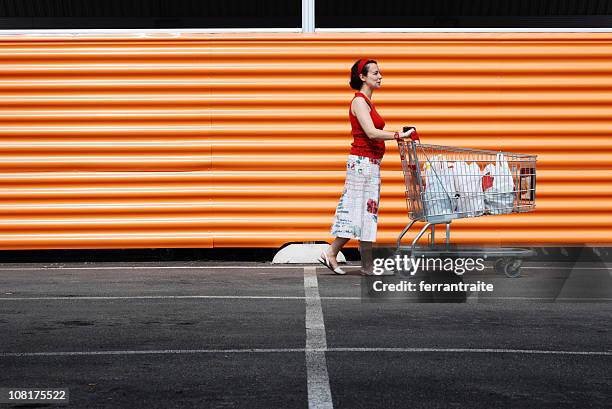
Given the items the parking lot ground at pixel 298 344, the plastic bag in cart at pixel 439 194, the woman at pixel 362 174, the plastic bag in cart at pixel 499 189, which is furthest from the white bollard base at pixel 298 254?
the plastic bag in cart at pixel 499 189

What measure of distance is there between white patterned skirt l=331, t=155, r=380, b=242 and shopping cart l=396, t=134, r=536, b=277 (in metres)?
0.30

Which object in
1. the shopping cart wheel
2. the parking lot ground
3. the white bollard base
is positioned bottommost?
the white bollard base

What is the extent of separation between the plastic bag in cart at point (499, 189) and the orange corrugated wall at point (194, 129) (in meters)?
1.41

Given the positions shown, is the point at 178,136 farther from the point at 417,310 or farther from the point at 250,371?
the point at 250,371

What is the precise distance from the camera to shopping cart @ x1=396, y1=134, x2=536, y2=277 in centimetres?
914

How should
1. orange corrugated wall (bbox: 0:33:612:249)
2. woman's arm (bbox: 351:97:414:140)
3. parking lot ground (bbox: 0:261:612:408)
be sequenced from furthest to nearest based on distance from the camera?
orange corrugated wall (bbox: 0:33:612:249), woman's arm (bbox: 351:97:414:140), parking lot ground (bbox: 0:261:612:408)

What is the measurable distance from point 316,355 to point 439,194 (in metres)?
3.70

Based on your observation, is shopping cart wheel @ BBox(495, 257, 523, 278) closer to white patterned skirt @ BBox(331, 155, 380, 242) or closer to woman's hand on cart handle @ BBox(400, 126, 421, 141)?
white patterned skirt @ BBox(331, 155, 380, 242)

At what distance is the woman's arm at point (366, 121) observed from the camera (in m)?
8.85

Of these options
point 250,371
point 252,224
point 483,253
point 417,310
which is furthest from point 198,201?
point 250,371

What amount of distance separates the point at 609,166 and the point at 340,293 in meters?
3.92

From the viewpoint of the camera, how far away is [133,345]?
605 centimetres

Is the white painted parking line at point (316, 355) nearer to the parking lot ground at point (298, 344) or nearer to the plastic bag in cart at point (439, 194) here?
the parking lot ground at point (298, 344)

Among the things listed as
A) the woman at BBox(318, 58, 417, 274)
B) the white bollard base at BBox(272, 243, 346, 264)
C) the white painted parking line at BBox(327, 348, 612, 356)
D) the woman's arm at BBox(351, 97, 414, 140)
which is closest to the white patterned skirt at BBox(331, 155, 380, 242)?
the woman at BBox(318, 58, 417, 274)
